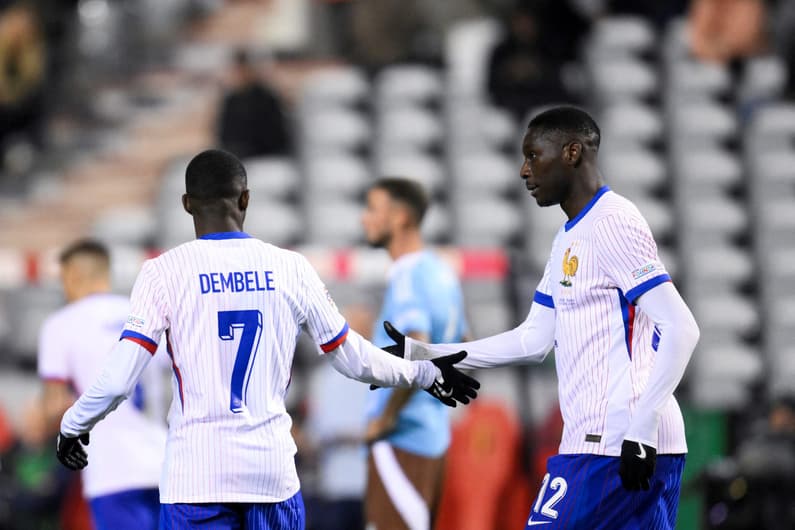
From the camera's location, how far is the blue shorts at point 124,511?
625 centimetres

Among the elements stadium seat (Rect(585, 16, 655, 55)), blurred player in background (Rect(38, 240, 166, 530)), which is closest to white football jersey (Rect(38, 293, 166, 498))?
blurred player in background (Rect(38, 240, 166, 530))

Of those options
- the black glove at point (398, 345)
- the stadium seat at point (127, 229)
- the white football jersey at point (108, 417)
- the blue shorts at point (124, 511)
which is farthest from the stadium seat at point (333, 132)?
the black glove at point (398, 345)

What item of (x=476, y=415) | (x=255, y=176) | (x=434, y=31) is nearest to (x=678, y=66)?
(x=434, y=31)

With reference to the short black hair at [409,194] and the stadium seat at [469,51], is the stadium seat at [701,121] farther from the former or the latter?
the short black hair at [409,194]

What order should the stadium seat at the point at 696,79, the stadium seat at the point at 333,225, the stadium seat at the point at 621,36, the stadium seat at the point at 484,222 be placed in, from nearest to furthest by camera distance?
the stadium seat at the point at 333,225 → the stadium seat at the point at 484,222 → the stadium seat at the point at 696,79 → the stadium seat at the point at 621,36

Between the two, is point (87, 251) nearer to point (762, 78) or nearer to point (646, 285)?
point (646, 285)

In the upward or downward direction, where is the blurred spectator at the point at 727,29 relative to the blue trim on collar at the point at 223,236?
upward

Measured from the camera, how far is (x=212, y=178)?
14.8 feet

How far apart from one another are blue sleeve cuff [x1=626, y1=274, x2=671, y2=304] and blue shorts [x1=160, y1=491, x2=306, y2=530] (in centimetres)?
129

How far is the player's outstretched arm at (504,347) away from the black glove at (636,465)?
2.55ft

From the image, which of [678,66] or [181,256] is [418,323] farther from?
[678,66]

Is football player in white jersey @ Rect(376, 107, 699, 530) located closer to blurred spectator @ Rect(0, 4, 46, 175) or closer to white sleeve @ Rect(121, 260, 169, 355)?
white sleeve @ Rect(121, 260, 169, 355)

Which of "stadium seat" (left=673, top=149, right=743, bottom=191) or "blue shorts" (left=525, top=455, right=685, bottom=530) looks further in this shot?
"stadium seat" (left=673, top=149, right=743, bottom=191)

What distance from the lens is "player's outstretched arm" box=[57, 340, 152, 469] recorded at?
434 centimetres
